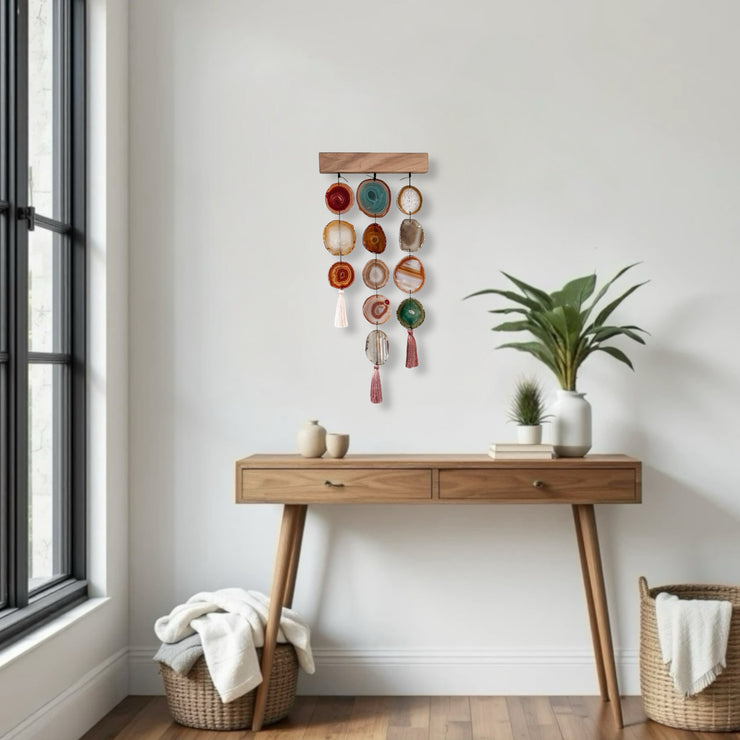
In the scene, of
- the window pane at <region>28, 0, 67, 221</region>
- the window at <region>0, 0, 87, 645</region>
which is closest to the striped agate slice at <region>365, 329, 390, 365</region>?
the window at <region>0, 0, 87, 645</region>

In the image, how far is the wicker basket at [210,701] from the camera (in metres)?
2.94

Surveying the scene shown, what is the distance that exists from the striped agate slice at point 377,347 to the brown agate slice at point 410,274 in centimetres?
19

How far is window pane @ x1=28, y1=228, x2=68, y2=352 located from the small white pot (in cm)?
149

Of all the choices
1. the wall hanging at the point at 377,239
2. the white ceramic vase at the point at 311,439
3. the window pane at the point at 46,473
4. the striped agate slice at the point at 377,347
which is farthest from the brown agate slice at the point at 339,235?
the window pane at the point at 46,473

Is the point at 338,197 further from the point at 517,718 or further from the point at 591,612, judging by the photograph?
the point at 517,718

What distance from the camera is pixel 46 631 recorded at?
2.70 meters

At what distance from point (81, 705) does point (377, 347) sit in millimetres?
1474

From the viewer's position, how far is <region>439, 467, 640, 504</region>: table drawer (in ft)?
9.61

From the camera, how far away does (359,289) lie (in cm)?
338

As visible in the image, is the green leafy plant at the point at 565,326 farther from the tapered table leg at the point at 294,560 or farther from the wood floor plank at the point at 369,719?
the wood floor plank at the point at 369,719

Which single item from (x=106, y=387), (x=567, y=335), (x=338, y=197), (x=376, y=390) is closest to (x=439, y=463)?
(x=376, y=390)

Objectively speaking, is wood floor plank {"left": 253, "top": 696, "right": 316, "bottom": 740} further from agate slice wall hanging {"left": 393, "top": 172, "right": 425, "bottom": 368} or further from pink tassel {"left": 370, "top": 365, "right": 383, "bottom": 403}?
agate slice wall hanging {"left": 393, "top": 172, "right": 425, "bottom": 368}

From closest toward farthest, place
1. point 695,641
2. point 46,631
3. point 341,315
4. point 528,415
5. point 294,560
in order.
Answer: point 46,631 < point 695,641 < point 528,415 < point 294,560 < point 341,315

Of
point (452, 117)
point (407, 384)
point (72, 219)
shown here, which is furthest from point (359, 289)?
point (72, 219)
